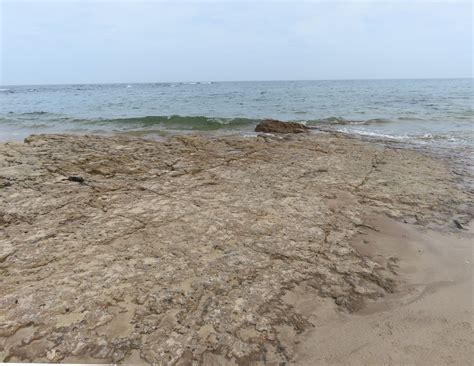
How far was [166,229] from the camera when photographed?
10.1ft

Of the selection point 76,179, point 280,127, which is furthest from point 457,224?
point 280,127

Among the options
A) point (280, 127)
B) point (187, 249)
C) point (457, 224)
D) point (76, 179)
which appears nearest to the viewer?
point (187, 249)

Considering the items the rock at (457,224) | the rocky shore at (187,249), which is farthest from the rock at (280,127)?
the rock at (457,224)

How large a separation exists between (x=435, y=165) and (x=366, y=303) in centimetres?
452

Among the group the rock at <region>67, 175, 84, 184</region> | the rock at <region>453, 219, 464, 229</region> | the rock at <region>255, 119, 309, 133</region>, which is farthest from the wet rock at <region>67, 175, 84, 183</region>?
the rock at <region>255, 119, 309, 133</region>

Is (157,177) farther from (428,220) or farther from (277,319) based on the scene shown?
(428,220)

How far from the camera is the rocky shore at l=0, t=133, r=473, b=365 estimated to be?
1896mm

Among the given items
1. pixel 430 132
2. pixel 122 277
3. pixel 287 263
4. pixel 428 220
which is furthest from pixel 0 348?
pixel 430 132

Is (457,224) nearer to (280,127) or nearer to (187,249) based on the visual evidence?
(187,249)

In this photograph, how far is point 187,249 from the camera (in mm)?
2752

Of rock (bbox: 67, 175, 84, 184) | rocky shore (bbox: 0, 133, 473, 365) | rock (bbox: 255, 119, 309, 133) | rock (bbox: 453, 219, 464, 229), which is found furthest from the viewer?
rock (bbox: 255, 119, 309, 133)

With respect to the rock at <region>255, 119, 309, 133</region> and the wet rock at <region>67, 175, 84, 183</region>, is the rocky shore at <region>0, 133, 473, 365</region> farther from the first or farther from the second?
the rock at <region>255, 119, 309, 133</region>

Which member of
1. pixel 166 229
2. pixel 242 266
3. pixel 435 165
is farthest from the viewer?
pixel 435 165

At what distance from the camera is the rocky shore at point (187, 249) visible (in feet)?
6.22
